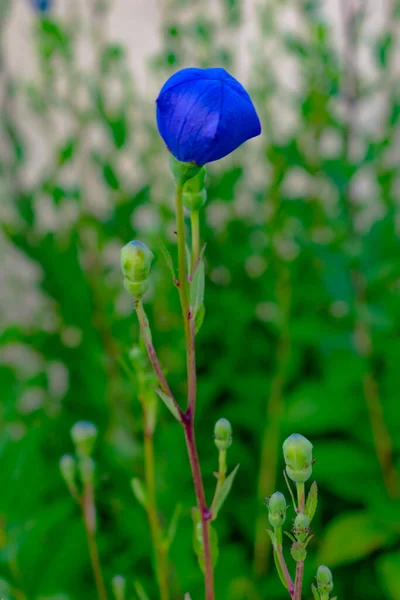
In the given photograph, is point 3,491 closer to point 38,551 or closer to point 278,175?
point 38,551

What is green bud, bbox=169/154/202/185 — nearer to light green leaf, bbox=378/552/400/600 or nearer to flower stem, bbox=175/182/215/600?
flower stem, bbox=175/182/215/600

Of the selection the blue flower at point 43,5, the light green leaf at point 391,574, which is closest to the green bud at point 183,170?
the light green leaf at point 391,574

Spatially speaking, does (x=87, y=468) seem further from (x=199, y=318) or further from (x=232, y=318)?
(x=232, y=318)

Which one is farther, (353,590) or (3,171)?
(3,171)

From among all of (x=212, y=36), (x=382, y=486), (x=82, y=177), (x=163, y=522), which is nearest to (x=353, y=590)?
(x=382, y=486)

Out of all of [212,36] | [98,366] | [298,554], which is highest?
[212,36]

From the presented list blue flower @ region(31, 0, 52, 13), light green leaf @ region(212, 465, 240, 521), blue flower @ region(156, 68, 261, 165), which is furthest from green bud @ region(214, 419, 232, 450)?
blue flower @ region(31, 0, 52, 13)

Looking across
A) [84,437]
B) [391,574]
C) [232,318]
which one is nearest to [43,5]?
[232,318]
